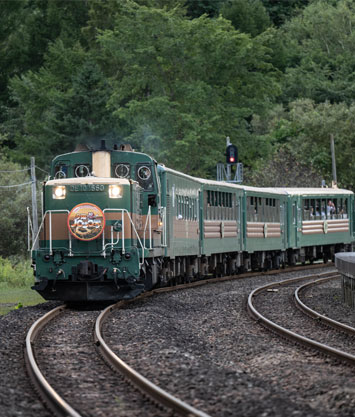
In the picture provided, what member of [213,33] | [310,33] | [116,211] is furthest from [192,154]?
[310,33]

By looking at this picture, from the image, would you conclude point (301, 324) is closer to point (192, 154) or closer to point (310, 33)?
point (192, 154)

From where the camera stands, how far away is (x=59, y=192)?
17688mm

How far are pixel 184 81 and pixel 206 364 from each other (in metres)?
42.8

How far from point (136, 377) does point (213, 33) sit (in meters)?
43.6

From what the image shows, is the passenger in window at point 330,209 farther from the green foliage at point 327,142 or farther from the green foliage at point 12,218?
the green foliage at point 327,142

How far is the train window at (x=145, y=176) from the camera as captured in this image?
755 inches

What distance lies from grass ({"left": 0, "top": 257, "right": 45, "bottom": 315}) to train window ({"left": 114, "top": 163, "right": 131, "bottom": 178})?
3647mm

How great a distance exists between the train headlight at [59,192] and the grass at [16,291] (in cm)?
310

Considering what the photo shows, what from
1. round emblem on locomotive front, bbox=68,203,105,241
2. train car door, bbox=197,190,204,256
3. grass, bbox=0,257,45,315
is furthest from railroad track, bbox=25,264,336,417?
train car door, bbox=197,190,204,256

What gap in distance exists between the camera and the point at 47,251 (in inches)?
687

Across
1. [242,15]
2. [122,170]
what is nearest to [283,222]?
[122,170]

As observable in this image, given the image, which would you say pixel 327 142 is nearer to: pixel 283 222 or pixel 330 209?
pixel 330 209

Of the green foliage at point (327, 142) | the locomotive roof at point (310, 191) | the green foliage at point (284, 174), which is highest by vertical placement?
the green foliage at point (327, 142)

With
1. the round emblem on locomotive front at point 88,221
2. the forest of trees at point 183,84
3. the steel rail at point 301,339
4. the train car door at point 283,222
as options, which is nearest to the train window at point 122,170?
the round emblem on locomotive front at point 88,221
